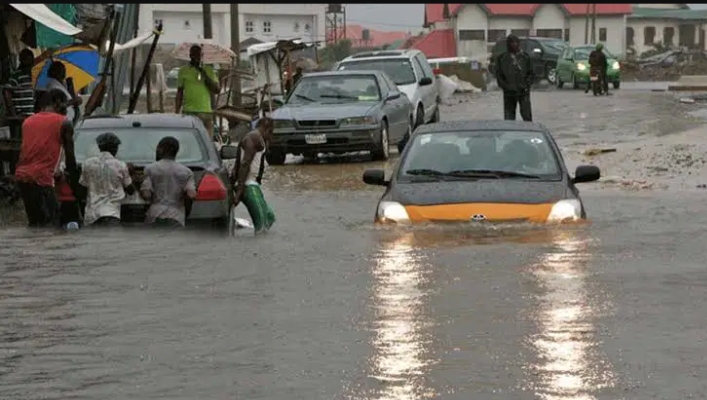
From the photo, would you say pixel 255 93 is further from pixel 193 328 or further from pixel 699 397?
pixel 699 397

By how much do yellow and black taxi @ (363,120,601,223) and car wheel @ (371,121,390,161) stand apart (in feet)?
31.7

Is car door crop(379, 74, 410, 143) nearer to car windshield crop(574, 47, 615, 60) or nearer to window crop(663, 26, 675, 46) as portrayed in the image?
car windshield crop(574, 47, 615, 60)

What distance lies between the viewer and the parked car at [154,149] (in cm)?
1377

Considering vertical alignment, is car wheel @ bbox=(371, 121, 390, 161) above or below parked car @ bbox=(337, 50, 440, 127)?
below

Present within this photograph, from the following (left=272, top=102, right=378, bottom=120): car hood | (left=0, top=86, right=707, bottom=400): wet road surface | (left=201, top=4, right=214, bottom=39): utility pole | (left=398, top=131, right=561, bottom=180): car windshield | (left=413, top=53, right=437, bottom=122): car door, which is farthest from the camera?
(left=201, top=4, right=214, bottom=39): utility pole

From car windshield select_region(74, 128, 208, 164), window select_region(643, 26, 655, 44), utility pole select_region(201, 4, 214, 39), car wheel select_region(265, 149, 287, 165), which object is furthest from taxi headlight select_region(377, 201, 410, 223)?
window select_region(643, 26, 655, 44)

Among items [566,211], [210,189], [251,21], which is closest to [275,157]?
[210,189]

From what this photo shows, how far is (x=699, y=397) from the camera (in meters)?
7.94

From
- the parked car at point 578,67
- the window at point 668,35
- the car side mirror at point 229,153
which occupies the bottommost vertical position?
the window at point 668,35

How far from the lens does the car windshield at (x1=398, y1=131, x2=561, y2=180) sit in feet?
46.4

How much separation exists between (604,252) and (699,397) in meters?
5.48

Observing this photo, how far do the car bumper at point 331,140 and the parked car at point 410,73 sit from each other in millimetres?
4057

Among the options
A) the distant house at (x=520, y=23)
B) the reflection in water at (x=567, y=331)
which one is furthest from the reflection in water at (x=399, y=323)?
the distant house at (x=520, y=23)

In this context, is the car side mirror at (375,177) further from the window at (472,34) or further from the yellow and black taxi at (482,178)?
the window at (472,34)
